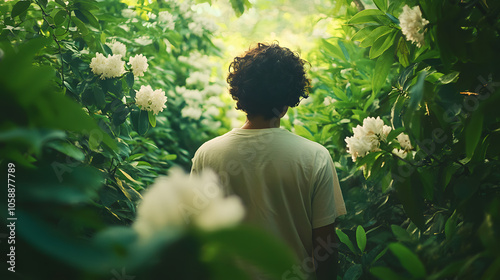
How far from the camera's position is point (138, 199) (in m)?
1.80

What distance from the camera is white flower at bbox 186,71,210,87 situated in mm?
4320

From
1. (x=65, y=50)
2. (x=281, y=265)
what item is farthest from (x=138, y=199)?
(x=281, y=265)

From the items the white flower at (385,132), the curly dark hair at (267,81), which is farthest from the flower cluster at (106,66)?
the white flower at (385,132)

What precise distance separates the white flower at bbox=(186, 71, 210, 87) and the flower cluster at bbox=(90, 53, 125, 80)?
7.78 feet

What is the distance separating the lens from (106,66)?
189cm

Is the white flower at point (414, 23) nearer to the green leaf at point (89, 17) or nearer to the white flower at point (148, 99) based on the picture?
the white flower at point (148, 99)

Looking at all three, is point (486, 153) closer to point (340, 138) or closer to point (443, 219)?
point (443, 219)

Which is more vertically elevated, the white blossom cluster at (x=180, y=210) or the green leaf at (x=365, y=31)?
the green leaf at (x=365, y=31)

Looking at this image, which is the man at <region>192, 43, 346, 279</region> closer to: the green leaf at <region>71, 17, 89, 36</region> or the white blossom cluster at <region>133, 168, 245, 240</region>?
the green leaf at <region>71, 17, 89, 36</region>

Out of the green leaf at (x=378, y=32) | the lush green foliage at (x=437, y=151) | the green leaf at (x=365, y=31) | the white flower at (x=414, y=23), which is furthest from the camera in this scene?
the green leaf at (x=365, y=31)

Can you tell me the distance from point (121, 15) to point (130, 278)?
2.85m

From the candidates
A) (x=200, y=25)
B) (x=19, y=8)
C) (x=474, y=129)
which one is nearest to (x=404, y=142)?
(x=474, y=129)

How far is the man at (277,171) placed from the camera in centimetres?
157

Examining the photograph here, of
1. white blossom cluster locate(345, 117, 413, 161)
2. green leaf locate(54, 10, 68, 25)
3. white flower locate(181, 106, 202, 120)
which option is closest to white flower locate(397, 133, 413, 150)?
white blossom cluster locate(345, 117, 413, 161)
